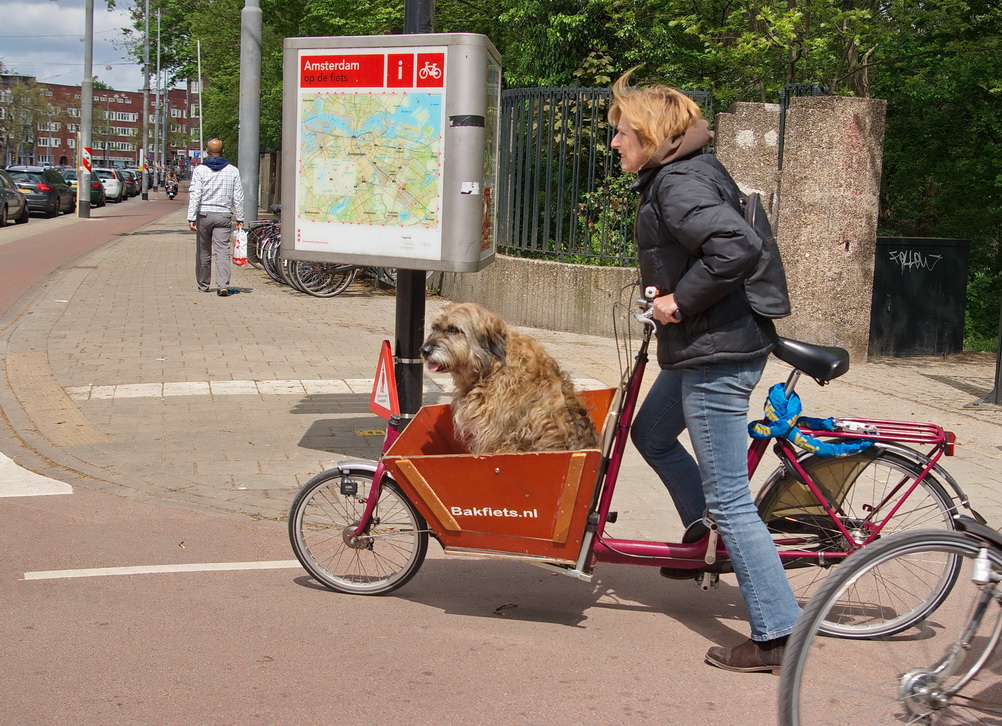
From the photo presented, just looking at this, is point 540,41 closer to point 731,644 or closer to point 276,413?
point 276,413

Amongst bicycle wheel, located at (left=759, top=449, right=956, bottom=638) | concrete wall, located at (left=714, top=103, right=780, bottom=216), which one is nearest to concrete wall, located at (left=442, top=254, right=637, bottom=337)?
concrete wall, located at (left=714, top=103, right=780, bottom=216)

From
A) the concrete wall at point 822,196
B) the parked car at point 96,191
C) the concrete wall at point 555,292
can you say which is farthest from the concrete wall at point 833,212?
the parked car at point 96,191

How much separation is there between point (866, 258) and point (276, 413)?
5.93m

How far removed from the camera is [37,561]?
4.66 meters

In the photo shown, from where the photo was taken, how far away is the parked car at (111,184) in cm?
5141

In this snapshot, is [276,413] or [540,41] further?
[540,41]

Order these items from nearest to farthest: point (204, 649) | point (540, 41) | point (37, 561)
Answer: point (204, 649) < point (37, 561) < point (540, 41)

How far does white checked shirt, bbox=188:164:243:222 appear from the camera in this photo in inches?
555

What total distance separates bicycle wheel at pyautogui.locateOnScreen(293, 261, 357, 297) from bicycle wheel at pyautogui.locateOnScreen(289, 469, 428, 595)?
34.1 feet

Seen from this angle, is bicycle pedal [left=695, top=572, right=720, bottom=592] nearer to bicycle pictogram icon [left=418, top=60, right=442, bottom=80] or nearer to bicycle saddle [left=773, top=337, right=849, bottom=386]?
bicycle saddle [left=773, top=337, right=849, bottom=386]

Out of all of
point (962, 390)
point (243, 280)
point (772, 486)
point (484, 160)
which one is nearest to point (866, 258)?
point (962, 390)

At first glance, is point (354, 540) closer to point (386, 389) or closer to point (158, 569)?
point (386, 389)

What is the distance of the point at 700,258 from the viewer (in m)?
3.39

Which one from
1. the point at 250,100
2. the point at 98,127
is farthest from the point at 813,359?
the point at 98,127
